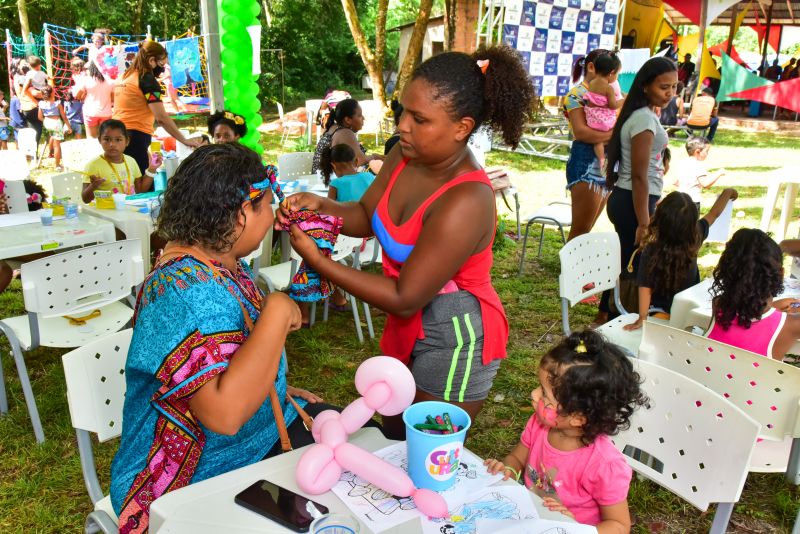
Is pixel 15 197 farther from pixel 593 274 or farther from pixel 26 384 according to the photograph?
pixel 593 274

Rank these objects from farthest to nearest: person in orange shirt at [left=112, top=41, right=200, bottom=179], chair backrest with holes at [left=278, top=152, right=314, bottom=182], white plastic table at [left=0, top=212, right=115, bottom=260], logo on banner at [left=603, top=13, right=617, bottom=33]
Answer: logo on banner at [left=603, top=13, right=617, bottom=33] → chair backrest with holes at [left=278, top=152, right=314, bottom=182] → person in orange shirt at [left=112, top=41, right=200, bottom=179] → white plastic table at [left=0, top=212, right=115, bottom=260]

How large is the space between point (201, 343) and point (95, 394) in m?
0.75

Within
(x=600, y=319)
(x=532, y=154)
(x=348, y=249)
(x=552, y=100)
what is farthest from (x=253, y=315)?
(x=552, y=100)

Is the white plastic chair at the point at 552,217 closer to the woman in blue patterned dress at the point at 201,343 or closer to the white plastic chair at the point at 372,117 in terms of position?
the woman in blue patterned dress at the point at 201,343

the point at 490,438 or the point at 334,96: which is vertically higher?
the point at 334,96

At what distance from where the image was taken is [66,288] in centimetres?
293

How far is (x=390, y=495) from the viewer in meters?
1.33

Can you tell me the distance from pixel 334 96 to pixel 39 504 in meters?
7.93

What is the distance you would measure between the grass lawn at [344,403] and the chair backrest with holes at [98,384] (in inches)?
37.9

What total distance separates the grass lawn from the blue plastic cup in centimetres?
164

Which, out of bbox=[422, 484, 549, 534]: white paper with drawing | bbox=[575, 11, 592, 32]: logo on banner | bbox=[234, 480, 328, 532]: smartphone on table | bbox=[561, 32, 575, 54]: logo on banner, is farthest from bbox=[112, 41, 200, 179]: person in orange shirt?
bbox=[575, 11, 592, 32]: logo on banner

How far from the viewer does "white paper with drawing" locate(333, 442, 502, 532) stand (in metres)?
1.26

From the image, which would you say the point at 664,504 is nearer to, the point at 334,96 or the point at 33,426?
the point at 33,426

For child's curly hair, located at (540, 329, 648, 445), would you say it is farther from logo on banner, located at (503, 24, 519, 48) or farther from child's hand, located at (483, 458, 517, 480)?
logo on banner, located at (503, 24, 519, 48)
